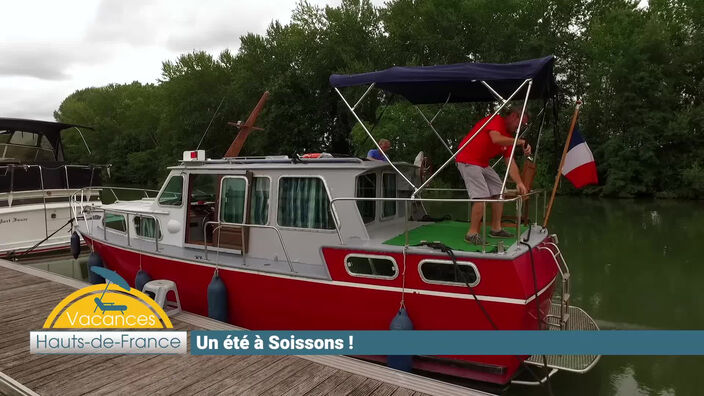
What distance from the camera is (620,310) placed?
9.42 meters

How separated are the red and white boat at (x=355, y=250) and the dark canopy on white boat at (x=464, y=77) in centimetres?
2

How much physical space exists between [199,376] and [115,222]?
5887 mm

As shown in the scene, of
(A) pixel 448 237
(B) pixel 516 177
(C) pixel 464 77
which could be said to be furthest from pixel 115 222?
(B) pixel 516 177

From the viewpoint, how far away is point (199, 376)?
4992 millimetres

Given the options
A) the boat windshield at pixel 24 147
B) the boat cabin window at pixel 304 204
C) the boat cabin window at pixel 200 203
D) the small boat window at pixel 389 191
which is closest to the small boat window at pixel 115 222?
the boat cabin window at pixel 200 203

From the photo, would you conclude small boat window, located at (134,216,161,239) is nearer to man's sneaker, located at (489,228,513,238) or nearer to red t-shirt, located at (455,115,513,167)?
red t-shirt, located at (455,115,513,167)

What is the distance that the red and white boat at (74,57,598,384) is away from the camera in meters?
5.52

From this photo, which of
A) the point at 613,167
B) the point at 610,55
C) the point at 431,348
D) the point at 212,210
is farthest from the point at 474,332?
the point at 610,55

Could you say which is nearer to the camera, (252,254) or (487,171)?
(487,171)

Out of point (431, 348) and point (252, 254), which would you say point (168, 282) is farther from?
point (431, 348)

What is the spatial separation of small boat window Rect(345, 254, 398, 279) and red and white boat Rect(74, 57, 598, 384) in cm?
1

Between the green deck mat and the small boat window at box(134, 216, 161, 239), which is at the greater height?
the green deck mat

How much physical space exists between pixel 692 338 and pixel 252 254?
23.2 feet

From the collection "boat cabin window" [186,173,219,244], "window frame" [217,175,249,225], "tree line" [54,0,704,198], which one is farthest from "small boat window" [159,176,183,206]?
"tree line" [54,0,704,198]
